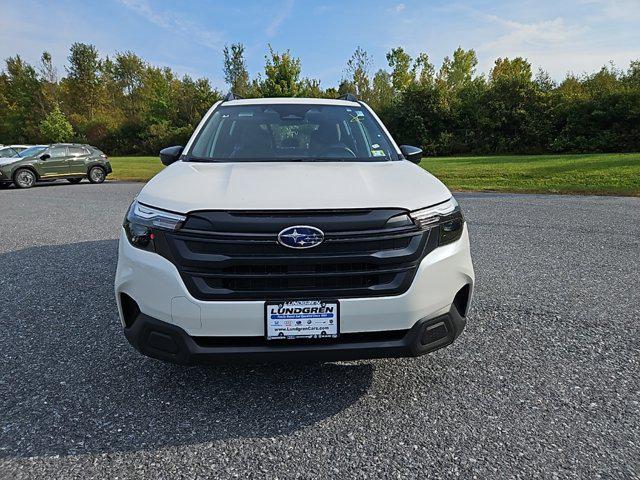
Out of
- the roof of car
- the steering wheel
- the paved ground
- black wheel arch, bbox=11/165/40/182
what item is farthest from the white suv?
black wheel arch, bbox=11/165/40/182

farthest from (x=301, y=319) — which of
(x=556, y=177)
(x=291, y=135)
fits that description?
(x=556, y=177)

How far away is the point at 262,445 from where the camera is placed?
7.07 feet

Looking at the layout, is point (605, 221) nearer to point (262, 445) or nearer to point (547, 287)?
point (547, 287)

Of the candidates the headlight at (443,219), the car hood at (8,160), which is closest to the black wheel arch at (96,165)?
the car hood at (8,160)

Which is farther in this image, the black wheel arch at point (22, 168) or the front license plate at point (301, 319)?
the black wheel arch at point (22, 168)

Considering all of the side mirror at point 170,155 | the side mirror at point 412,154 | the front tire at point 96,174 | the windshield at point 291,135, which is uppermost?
the windshield at point 291,135

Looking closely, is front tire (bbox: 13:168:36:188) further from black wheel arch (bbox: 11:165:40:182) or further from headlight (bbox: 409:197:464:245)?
headlight (bbox: 409:197:464:245)

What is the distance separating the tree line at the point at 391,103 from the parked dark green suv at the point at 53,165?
10.4m

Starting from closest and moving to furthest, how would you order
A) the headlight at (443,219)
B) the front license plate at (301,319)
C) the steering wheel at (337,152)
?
the front license plate at (301,319), the headlight at (443,219), the steering wheel at (337,152)

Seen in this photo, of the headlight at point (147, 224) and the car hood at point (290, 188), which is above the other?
the car hood at point (290, 188)

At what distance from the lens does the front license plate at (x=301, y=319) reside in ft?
7.02

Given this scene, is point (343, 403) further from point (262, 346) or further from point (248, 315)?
point (248, 315)

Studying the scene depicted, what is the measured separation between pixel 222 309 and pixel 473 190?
12.4m

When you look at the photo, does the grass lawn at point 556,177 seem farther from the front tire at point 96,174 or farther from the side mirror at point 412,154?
the side mirror at point 412,154
